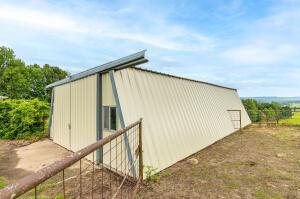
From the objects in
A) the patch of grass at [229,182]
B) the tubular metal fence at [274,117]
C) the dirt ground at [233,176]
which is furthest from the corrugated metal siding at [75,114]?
the tubular metal fence at [274,117]

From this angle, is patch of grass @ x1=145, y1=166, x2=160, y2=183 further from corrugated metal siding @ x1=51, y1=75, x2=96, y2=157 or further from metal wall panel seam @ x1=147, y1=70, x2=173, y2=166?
corrugated metal siding @ x1=51, y1=75, x2=96, y2=157

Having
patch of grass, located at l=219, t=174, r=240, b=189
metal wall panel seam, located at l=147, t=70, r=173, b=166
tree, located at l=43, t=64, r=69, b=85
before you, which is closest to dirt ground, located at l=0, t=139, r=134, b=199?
metal wall panel seam, located at l=147, t=70, r=173, b=166

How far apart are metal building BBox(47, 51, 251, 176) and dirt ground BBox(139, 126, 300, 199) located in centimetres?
67

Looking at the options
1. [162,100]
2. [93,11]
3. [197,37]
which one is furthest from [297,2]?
[93,11]

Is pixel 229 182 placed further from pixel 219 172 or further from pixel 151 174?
pixel 151 174

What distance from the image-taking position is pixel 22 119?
13.2m

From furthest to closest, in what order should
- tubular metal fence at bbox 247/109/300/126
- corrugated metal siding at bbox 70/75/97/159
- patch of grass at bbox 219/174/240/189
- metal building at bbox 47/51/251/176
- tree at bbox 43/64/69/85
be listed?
tree at bbox 43/64/69/85 < tubular metal fence at bbox 247/109/300/126 < corrugated metal siding at bbox 70/75/97/159 < metal building at bbox 47/51/251/176 < patch of grass at bbox 219/174/240/189

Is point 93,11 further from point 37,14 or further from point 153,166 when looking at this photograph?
point 153,166

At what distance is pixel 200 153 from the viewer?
8.39 m

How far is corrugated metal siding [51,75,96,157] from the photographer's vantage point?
25.1 ft

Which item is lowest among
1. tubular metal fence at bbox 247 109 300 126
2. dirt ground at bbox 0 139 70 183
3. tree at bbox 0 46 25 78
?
dirt ground at bbox 0 139 70 183

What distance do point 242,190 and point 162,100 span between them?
3.56m

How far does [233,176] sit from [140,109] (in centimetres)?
317

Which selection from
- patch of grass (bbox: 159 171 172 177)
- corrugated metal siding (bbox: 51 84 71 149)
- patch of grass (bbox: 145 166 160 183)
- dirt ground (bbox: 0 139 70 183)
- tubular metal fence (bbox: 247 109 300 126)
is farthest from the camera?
tubular metal fence (bbox: 247 109 300 126)
